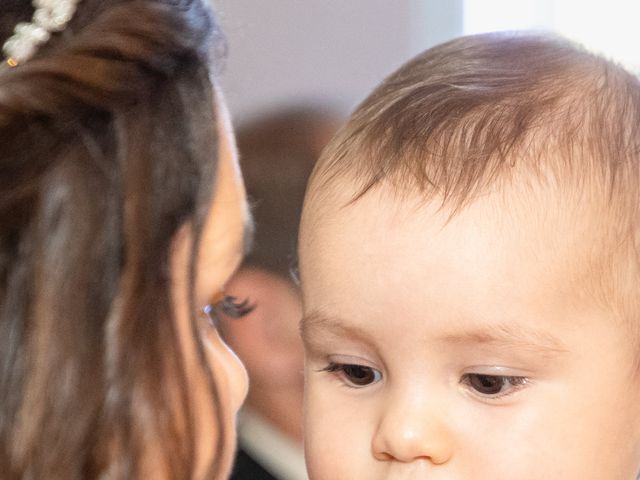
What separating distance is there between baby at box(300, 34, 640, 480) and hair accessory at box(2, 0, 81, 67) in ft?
1.10

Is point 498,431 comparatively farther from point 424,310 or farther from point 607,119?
point 607,119

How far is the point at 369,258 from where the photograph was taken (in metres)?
1.05

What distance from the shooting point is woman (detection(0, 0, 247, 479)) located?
0.99 meters

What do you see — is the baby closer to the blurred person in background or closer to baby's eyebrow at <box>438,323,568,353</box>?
baby's eyebrow at <box>438,323,568,353</box>

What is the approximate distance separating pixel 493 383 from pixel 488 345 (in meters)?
0.04

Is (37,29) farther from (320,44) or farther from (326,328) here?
(320,44)

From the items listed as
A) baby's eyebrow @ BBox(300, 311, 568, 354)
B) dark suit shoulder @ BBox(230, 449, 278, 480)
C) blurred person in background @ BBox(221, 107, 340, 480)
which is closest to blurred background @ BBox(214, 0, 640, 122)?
blurred person in background @ BBox(221, 107, 340, 480)

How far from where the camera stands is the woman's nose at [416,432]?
3.26ft

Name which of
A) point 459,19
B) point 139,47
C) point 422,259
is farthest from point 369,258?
point 459,19

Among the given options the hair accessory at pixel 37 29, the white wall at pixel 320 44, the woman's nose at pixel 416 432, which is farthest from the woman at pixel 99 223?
the white wall at pixel 320 44

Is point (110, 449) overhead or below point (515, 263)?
below

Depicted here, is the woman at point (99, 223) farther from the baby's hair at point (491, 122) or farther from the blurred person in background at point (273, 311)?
the blurred person in background at point (273, 311)

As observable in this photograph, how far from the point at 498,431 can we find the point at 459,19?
177cm

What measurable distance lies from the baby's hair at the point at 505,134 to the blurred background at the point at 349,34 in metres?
1.26
